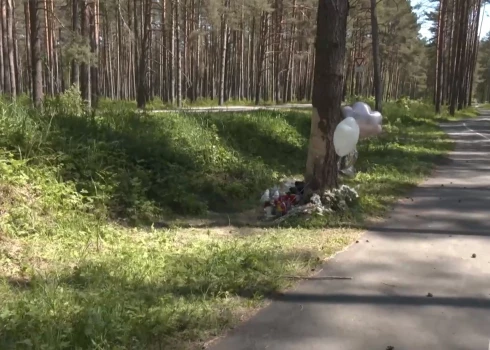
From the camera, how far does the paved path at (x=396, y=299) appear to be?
12.8 feet

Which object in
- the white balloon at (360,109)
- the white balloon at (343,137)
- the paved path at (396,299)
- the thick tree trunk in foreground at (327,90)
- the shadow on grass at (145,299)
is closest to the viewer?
the shadow on grass at (145,299)

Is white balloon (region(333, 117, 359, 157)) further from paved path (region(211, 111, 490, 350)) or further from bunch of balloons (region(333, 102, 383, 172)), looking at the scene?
paved path (region(211, 111, 490, 350))

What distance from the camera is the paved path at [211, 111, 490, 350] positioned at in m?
3.90

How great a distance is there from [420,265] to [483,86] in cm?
11568

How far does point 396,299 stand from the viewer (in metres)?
4.73

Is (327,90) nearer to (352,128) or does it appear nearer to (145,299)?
(352,128)

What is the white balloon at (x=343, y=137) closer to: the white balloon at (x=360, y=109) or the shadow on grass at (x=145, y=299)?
the white balloon at (x=360, y=109)

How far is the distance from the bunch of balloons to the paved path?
1392mm

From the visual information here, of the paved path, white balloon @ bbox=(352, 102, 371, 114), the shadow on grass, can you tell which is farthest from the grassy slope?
white balloon @ bbox=(352, 102, 371, 114)

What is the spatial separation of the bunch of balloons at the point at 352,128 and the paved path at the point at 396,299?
1392mm

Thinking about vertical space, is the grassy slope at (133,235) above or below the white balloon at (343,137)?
below

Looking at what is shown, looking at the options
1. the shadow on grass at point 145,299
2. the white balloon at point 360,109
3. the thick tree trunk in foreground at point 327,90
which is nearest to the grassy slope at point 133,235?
the shadow on grass at point 145,299

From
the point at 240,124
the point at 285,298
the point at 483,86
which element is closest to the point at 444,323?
the point at 285,298

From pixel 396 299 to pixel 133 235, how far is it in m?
3.57
